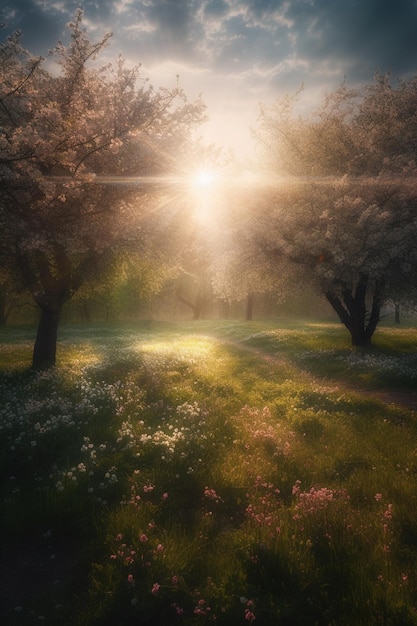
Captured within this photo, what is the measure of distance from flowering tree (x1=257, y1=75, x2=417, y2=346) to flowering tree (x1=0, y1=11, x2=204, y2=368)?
23.9ft

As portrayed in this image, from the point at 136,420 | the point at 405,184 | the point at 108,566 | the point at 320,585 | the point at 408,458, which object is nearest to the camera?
the point at 320,585

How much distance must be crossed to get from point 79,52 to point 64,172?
407 cm

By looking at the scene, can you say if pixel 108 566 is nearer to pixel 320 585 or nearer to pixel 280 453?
pixel 320 585

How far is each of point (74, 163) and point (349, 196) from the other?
12.9 metres

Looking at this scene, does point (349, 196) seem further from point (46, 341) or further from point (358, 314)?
point (46, 341)

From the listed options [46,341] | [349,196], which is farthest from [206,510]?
[349,196]

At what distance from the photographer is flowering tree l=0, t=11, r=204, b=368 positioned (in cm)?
1152

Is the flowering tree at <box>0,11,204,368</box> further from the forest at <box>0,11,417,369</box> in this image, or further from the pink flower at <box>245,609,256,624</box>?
the pink flower at <box>245,609,256,624</box>

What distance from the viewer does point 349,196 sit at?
62.4 feet

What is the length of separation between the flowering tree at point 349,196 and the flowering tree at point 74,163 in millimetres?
7297

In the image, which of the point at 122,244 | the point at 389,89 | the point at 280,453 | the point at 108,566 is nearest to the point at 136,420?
the point at 280,453

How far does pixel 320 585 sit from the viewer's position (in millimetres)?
4883

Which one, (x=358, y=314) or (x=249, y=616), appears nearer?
(x=249, y=616)

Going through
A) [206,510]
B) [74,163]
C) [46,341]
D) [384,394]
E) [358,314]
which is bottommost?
[206,510]
